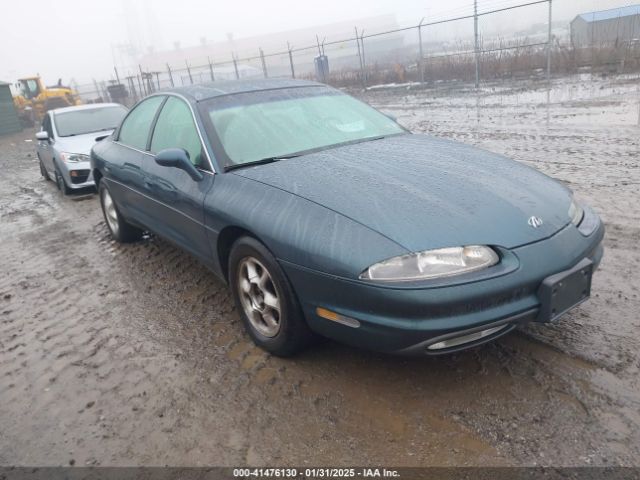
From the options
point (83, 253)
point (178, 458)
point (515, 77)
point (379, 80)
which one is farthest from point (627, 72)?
point (178, 458)

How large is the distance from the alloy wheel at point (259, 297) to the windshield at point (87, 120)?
6.59 m

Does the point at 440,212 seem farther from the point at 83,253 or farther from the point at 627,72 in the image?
the point at 627,72

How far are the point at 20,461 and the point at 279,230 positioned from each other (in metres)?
1.66

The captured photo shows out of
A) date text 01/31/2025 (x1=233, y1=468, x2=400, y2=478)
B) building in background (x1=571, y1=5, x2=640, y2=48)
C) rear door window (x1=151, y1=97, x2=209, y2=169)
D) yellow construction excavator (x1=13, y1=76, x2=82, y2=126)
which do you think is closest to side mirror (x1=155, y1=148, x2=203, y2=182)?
rear door window (x1=151, y1=97, x2=209, y2=169)

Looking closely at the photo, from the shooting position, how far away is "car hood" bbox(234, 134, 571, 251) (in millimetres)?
2451

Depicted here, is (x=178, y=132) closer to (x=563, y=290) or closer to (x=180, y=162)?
(x=180, y=162)

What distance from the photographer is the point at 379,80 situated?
2423cm

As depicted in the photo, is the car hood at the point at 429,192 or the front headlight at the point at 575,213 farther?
the front headlight at the point at 575,213

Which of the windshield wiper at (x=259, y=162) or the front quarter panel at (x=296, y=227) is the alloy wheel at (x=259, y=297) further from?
the windshield wiper at (x=259, y=162)

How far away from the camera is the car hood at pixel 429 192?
8.04 ft

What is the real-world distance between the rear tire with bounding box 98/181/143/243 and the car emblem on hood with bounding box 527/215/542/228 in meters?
4.08

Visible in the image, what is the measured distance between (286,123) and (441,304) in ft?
6.44

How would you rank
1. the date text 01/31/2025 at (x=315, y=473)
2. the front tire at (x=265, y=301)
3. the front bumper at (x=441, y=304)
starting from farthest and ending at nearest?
the front tire at (x=265, y=301) → the front bumper at (x=441, y=304) → the date text 01/31/2025 at (x=315, y=473)

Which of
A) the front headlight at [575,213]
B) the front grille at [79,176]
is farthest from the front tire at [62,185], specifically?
the front headlight at [575,213]
